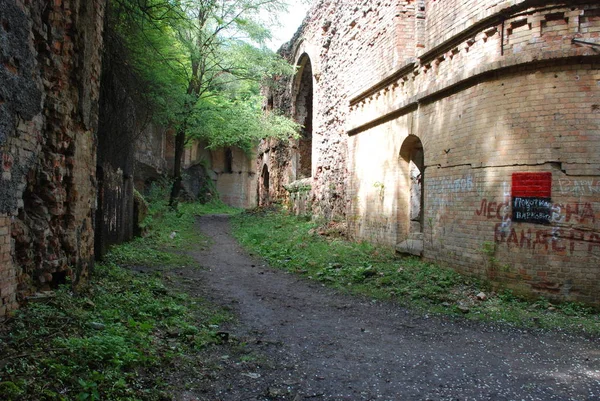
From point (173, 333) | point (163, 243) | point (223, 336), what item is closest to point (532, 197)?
point (223, 336)

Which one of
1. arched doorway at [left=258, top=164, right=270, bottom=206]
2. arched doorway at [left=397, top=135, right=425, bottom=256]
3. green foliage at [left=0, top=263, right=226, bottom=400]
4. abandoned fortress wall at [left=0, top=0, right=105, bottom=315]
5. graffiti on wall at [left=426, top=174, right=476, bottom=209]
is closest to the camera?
green foliage at [left=0, top=263, right=226, bottom=400]

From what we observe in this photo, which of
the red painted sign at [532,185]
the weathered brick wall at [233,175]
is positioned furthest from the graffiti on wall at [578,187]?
the weathered brick wall at [233,175]

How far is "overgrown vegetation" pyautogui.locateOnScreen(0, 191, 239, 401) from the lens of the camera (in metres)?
2.84

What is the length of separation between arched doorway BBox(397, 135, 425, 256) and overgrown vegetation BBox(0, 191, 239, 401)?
5232mm

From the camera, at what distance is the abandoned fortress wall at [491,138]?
600 centimetres

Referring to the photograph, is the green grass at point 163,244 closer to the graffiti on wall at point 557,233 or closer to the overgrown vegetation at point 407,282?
the overgrown vegetation at point 407,282

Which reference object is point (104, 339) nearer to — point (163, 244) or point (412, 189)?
point (412, 189)

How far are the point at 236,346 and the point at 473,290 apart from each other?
13.3 ft

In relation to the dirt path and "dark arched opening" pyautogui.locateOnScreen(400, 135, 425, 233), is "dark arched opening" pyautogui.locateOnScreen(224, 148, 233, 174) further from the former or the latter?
the dirt path

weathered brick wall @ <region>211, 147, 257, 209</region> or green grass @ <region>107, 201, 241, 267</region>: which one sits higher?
weathered brick wall @ <region>211, 147, 257, 209</region>

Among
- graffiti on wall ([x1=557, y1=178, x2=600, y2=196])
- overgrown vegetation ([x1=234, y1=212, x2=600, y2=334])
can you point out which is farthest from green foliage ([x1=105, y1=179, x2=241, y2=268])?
graffiti on wall ([x1=557, y1=178, x2=600, y2=196])

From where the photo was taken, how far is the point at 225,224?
59.6 feet

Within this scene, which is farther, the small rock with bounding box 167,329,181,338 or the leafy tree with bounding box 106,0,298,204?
the leafy tree with bounding box 106,0,298,204

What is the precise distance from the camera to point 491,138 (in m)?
6.74
